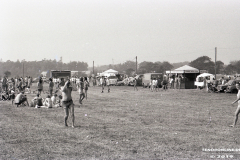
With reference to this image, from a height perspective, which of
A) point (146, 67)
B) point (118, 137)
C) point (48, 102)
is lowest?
point (118, 137)

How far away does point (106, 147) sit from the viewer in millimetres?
7492

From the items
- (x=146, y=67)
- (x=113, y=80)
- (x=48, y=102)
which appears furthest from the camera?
(x=146, y=67)

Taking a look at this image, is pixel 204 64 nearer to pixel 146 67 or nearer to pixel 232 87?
pixel 146 67

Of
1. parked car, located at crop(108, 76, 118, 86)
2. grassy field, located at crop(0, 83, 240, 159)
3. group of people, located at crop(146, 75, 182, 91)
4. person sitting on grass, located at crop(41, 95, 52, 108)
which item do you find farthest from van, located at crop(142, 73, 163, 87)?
grassy field, located at crop(0, 83, 240, 159)

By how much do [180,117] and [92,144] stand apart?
5.94m

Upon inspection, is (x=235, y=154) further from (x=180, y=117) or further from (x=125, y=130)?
(x=180, y=117)

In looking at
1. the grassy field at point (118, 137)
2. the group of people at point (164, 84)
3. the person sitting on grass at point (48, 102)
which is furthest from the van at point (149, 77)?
the grassy field at point (118, 137)

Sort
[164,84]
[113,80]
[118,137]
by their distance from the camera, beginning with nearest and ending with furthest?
1. [118,137]
2. [164,84]
3. [113,80]

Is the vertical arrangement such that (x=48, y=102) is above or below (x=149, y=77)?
below

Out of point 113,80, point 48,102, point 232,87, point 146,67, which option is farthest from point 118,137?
point 146,67

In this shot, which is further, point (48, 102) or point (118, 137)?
point (48, 102)

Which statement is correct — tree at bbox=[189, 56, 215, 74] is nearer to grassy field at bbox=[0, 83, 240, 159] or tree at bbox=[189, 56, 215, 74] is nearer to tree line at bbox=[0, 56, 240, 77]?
tree line at bbox=[0, 56, 240, 77]

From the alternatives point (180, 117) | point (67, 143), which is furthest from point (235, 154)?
point (180, 117)

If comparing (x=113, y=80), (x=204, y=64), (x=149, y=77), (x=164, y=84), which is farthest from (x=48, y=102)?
(x=204, y=64)
